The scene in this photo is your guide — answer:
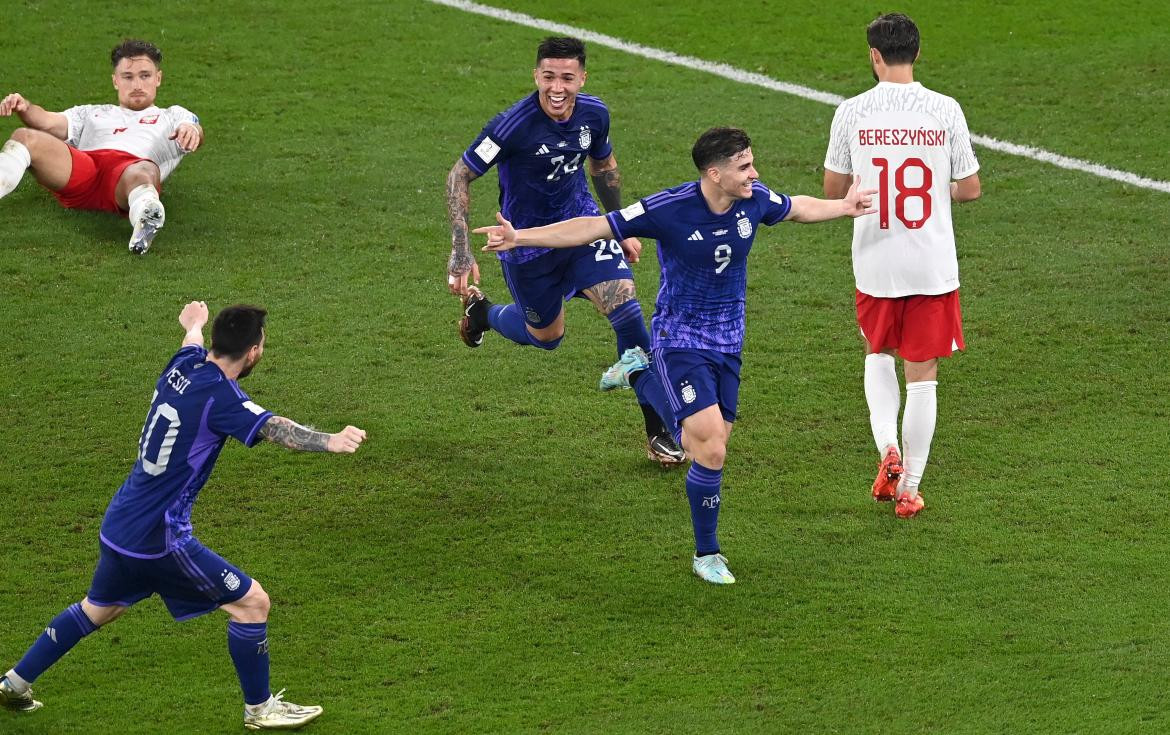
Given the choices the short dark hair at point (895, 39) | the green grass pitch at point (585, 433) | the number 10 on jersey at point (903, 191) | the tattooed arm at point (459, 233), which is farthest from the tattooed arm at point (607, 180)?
the short dark hair at point (895, 39)

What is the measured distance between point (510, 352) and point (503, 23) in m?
6.17

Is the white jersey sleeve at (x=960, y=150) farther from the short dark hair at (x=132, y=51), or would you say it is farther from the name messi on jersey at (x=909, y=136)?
the short dark hair at (x=132, y=51)

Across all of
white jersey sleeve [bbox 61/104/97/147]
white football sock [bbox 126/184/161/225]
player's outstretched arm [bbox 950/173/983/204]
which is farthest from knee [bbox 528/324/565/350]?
white jersey sleeve [bbox 61/104/97/147]

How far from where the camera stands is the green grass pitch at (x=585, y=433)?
6.43 meters

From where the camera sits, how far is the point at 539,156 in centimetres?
828

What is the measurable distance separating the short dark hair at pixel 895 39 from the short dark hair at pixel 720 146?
0.94m

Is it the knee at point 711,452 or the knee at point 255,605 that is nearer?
the knee at point 255,605

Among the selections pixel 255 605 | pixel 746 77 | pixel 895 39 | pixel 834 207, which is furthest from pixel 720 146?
pixel 746 77

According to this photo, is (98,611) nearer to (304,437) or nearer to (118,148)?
(304,437)

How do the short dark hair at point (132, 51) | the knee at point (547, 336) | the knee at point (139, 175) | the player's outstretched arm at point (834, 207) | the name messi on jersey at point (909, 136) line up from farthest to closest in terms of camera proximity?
1. the short dark hair at point (132, 51)
2. the knee at point (139, 175)
3. the knee at point (547, 336)
4. the name messi on jersey at point (909, 136)
5. the player's outstretched arm at point (834, 207)

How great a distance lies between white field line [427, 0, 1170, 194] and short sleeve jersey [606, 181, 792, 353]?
Result: 5.61m

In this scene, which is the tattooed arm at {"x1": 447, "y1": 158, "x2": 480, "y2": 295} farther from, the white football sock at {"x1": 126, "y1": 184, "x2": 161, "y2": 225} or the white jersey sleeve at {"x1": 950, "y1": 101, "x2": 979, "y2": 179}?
the white football sock at {"x1": 126, "y1": 184, "x2": 161, "y2": 225}

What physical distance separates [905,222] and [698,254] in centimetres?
105

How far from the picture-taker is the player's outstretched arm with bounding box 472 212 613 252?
693 cm
